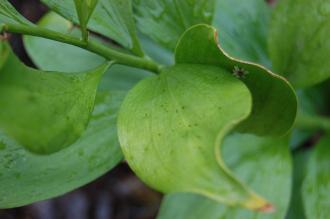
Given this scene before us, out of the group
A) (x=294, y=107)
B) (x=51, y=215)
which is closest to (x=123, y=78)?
(x=294, y=107)

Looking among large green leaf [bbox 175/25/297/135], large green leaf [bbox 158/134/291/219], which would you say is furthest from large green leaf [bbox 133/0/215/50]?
large green leaf [bbox 158/134/291/219]

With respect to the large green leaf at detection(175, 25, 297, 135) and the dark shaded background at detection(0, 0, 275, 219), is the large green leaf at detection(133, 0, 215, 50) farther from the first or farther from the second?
the dark shaded background at detection(0, 0, 275, 219)

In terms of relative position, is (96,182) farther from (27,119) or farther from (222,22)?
(27,119)

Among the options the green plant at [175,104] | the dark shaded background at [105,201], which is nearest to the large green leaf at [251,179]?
the green plant at [175,104]

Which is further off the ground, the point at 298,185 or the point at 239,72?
the point at 239,72

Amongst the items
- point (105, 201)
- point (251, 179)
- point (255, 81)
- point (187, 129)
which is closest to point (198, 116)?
point (187, 129)

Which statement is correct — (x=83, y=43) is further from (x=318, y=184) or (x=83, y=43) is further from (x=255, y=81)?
(x=318, y=184)

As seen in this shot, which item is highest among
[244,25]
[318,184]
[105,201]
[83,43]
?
[83,43]
